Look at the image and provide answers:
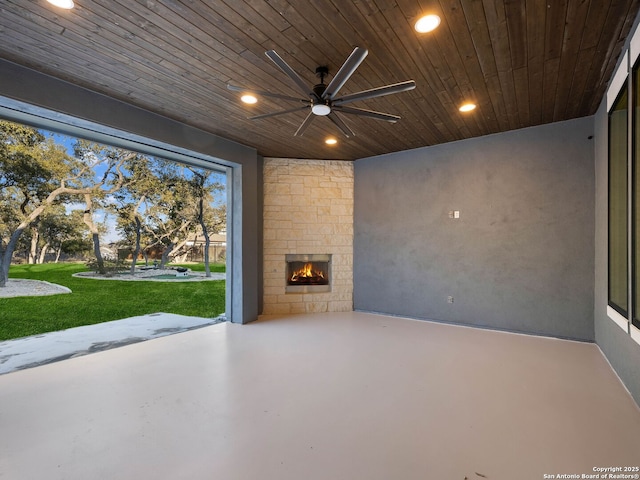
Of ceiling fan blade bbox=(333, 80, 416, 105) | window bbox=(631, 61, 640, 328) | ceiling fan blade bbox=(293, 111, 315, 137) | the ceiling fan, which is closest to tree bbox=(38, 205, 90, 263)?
the ceiling fan

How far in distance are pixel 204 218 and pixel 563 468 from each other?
598 centimetres

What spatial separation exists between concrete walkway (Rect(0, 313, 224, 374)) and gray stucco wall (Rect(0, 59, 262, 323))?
786 mm

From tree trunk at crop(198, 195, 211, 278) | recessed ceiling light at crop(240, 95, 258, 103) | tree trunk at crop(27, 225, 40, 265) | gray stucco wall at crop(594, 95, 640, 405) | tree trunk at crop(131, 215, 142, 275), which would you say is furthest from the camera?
tree trunk at crop(198, 195, 211, 278)

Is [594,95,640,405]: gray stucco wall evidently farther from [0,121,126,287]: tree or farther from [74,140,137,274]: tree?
[0,121,126,287]: tree

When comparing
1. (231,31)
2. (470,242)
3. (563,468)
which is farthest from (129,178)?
(563,468)

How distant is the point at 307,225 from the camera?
18.9 ft

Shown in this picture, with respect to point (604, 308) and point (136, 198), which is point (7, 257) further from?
point (604, 308)

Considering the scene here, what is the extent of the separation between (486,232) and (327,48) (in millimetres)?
3522

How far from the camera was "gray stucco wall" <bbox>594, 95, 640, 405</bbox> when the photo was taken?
251 centimetres

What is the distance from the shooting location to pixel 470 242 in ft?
15.7

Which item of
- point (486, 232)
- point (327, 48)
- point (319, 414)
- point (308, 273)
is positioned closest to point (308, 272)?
point (308, 273)

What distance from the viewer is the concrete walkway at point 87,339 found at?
336 centimetres

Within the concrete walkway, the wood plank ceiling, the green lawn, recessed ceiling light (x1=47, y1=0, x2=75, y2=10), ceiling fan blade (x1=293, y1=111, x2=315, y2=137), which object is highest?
the wood plank ceiling

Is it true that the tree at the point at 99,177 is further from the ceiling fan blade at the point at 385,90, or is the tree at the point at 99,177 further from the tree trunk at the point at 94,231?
the ceiling fan blade at the point at 385,90
